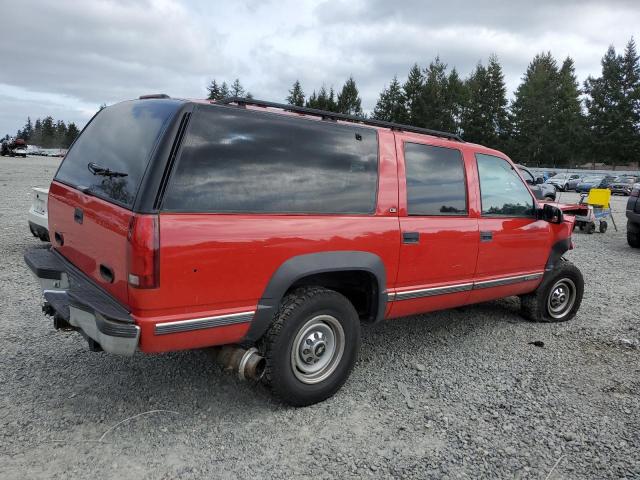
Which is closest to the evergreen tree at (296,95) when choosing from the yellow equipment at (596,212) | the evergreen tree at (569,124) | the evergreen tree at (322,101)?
the evergreen tree at (322,101)

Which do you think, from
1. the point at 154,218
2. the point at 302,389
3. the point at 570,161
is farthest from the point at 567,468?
the point at 570,161

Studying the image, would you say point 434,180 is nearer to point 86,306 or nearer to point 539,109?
point 86,306

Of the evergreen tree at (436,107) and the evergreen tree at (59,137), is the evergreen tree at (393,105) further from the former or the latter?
the evergreen tree at (59,137)

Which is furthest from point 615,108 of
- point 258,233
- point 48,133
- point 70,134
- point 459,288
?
point 48,133

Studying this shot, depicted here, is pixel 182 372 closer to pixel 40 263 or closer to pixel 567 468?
pixel 40 263

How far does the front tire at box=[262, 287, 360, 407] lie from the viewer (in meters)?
3.06

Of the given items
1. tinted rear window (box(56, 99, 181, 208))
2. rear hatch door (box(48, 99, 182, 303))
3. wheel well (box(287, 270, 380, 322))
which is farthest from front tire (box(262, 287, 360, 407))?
tinted rear window (box(56, 99, 181, 208))

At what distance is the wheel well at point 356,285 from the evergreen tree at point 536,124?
63.8 meters

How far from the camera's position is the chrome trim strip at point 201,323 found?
104 inches

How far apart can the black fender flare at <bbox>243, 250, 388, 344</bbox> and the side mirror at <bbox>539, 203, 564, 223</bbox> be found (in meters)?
2.35

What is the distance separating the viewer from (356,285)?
12.0 ft

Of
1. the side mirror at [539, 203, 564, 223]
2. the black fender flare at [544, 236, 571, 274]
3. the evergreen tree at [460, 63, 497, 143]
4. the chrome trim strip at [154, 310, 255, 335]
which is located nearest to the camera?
the chrome trim strip at [154, 310, 255, 335]

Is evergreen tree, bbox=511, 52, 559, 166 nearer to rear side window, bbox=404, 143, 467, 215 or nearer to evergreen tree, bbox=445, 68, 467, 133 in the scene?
evergreen tree, bbox=445, 68, 467, 133

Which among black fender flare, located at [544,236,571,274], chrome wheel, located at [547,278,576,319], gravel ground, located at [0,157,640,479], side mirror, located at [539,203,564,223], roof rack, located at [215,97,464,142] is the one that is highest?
roof rack, located at [215,97,464,142]
